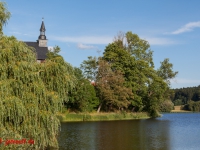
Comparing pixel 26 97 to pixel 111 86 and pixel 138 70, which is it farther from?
pixel 138 70

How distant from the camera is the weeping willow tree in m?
12.1

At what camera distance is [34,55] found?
49.5ft

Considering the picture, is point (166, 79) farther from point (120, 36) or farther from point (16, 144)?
point (16, 144)

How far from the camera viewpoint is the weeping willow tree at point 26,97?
39.8 feet

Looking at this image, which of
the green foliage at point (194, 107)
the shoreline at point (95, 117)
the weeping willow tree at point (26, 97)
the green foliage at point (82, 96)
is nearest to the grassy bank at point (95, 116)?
the shoreline at point (95, 117)

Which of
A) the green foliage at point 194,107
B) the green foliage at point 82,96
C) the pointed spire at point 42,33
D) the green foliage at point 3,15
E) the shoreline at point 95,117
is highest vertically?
the pointed spire at point 42,33

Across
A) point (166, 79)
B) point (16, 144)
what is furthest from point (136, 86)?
point (16, 144)

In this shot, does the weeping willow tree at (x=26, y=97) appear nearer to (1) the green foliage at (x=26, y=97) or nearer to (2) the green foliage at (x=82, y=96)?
(1) the green foliage at (x=26, y=97)

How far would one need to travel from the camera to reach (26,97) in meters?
13.1

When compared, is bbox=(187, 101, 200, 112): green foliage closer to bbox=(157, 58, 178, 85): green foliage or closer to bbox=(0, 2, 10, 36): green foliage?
bbox=(157, 58, 178, 85): green foliage

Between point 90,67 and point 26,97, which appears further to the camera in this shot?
point 90,67

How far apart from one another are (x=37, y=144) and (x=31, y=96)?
6.54ft

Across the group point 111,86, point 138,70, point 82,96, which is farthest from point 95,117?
point 138,70

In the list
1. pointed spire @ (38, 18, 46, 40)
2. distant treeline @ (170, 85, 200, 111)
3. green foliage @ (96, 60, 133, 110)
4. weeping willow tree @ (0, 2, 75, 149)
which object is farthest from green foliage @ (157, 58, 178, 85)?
distant treeline @ (170, 85, 200, 111)
